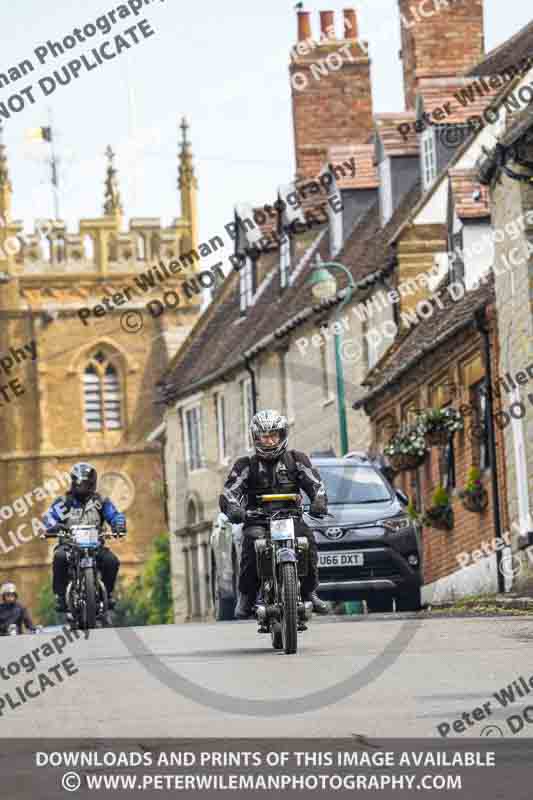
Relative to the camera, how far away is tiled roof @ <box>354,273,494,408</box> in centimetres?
3406

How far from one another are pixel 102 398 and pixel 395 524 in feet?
281

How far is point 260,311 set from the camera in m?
58.7

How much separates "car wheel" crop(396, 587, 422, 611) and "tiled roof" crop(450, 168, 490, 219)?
44.3 ft

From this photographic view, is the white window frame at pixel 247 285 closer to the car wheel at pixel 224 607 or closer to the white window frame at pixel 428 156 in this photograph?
the white window frame at pixel 428 156

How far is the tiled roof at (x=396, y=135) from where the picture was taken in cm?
4628

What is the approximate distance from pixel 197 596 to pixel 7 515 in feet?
143

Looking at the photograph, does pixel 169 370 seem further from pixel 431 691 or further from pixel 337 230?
pixel 431 691

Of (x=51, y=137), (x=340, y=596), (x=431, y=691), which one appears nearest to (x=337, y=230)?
(x=340, y=596)

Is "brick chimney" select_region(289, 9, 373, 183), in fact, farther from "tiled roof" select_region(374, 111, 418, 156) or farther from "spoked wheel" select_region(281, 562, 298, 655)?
"spoked wheel" select_region(281, 562, 298, 655)

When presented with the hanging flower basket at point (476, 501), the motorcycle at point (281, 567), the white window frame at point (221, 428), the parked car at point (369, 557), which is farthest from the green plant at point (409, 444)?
the white window frame at point (221, 428)

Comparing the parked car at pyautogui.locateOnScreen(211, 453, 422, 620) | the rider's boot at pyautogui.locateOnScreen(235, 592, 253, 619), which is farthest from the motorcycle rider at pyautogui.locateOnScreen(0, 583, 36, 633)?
the rider's boot at pyautogui.locateOnScreen(235, 592, 253, 619)

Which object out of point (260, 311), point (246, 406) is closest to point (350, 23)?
point (260, 311)

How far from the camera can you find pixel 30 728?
1123cm
